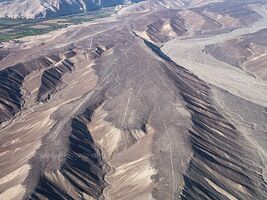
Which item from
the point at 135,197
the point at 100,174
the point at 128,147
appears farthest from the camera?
the point at 128,147

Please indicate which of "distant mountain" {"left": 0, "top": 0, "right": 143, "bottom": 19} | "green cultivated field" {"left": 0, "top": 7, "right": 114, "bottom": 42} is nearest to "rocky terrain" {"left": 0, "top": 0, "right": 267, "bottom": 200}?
"green cultivated field" {"left": 0, "top": 7, "right": 114, "bottom": 42}

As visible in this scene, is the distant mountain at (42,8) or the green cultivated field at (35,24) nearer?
the green cultivated field at (35,24)

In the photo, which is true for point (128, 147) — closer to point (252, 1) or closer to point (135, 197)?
point (135, 197)

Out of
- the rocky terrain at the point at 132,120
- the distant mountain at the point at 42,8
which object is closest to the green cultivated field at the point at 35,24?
the distant mountain at the point at 42,8

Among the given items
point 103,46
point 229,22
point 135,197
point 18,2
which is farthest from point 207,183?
point 18,2

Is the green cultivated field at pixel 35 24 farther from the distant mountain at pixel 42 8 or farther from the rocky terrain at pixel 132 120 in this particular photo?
the rocky terrain at pixel 132 120

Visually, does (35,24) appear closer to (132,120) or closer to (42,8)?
(42,8)

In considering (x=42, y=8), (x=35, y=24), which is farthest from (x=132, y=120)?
(x=42, y=8)
